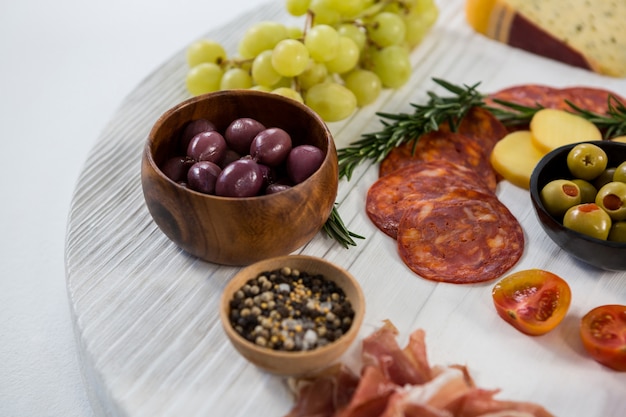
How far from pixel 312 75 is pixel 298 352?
85cm

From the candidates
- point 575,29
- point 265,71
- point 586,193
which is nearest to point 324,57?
point 265,71

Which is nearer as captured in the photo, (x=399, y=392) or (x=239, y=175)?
(x=399, y=392)

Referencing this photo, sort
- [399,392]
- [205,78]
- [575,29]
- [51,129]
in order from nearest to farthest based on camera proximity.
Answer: [399,392]
[205,78]
[575,29]
[51,129]

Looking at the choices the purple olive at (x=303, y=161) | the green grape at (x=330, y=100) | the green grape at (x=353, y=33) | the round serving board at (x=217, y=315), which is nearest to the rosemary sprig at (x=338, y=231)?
the round serving board at (x=217, y=315)

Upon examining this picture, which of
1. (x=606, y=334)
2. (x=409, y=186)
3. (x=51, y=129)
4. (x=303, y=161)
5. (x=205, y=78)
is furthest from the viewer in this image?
(x=51, y=129)

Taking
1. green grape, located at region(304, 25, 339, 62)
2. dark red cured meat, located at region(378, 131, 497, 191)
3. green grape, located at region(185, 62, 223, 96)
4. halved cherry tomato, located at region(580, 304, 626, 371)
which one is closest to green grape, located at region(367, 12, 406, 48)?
green grape, located at region(304, 25, 339, 62)

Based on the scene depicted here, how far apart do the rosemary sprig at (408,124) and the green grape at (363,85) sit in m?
0.07

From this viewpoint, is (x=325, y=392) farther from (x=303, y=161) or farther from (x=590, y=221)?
(x=590, y=221)

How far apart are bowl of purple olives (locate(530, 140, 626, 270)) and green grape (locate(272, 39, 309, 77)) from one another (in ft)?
1.96

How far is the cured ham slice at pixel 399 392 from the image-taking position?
106 centimetres

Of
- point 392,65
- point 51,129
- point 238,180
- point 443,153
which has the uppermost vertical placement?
point 238,180

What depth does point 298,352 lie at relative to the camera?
1098mm

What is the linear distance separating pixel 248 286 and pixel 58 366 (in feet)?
1.86

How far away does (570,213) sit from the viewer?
4.41 feet
